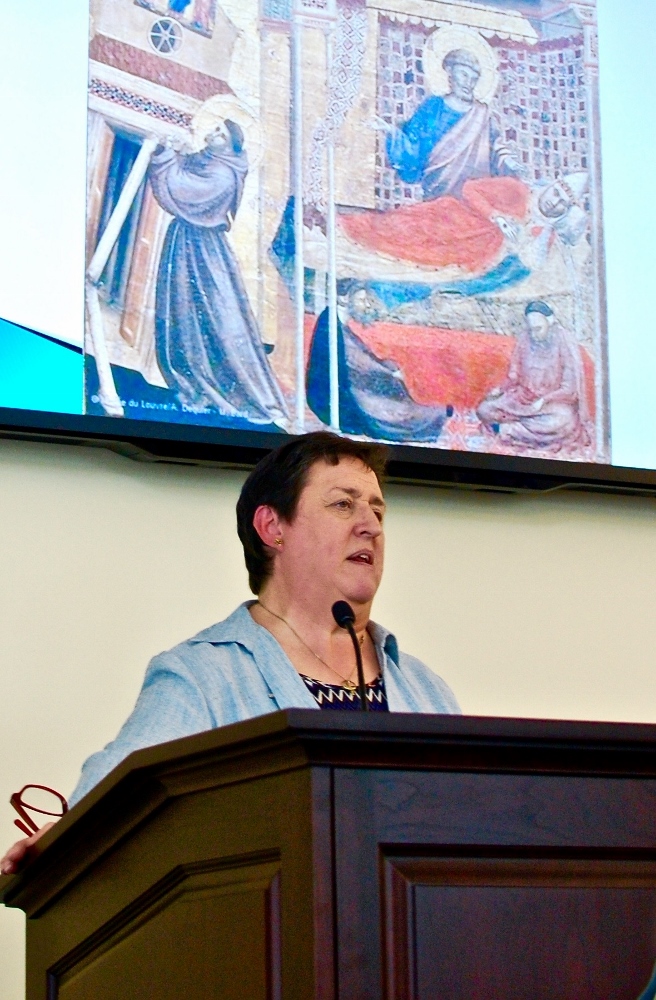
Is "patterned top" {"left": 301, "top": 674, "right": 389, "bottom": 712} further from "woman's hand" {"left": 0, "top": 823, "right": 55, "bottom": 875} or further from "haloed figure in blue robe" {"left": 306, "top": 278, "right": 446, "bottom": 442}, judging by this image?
"haloed figure in blue robe" {"left": 306, "top": 278, "right": 446, "bottom": 442}

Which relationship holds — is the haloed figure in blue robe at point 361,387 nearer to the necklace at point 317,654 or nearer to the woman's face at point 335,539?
the woman's face at point 335,539

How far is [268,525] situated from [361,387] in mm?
603

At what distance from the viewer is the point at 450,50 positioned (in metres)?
3.39

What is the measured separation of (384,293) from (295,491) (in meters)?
0.76

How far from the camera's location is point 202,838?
1.43 meters

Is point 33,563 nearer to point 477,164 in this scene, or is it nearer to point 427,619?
point 427,619

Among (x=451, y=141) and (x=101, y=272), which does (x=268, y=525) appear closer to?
(x=101, y=272)

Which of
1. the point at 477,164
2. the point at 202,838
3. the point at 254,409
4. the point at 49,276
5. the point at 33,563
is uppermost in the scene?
the point at 477,164

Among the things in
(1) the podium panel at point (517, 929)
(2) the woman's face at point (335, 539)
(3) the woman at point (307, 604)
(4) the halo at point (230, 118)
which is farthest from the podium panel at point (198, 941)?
(4) the halo at point (230, 118)

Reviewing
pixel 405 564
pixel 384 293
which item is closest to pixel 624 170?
pixel 384 293

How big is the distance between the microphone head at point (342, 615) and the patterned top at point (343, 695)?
0.17 meters

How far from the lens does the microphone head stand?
2.20 m

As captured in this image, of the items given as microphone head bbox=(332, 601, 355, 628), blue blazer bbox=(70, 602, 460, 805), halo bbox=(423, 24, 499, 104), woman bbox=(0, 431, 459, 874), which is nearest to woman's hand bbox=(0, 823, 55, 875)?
blue blazer bbox=(70, 602, 460, 805)

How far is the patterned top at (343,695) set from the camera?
236 centimetres
